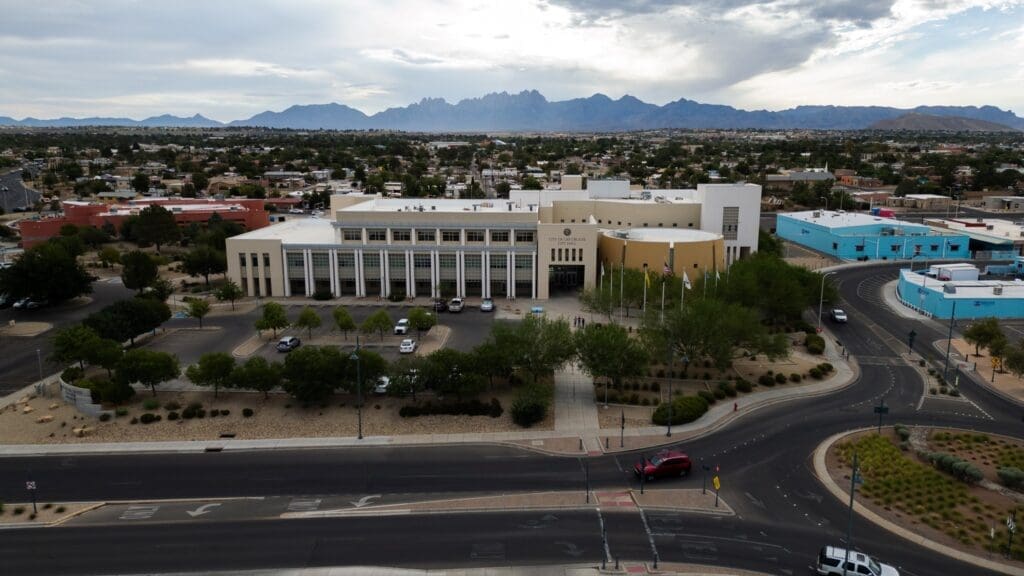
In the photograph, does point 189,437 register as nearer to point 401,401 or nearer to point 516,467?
point 401,401

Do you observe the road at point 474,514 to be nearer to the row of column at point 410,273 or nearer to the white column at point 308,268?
the row of column at point 410,273

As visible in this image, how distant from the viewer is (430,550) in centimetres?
3300

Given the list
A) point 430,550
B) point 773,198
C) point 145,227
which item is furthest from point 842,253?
point 145,227

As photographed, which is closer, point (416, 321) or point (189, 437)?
point (189, 437)

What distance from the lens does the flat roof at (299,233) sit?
87.2m

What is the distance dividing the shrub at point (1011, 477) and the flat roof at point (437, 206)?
202 feet

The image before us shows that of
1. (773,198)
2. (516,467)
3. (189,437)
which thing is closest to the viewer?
(516,467)

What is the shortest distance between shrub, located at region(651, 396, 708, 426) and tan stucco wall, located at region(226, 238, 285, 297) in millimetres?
56059

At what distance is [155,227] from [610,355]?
301 ft

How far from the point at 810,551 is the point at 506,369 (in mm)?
26164

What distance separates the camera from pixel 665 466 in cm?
4009

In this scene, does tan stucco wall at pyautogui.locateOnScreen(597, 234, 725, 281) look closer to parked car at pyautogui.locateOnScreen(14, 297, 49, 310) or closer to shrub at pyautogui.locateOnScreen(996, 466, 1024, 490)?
shrub at pyautogui.locateOnScreen(996, 466, 1024, 490)

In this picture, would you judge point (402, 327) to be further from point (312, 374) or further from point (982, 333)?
point (982, 333)

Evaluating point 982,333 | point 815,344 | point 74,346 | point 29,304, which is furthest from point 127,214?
point 982,333
